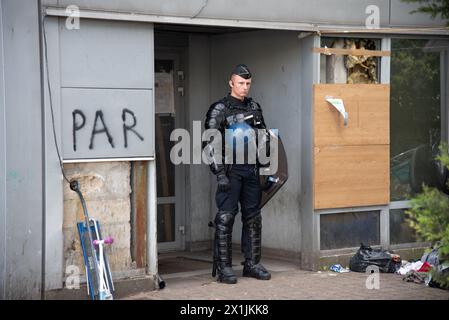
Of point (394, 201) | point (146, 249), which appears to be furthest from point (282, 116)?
point (146, 249)

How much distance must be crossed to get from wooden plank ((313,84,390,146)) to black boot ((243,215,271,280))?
4.01ft

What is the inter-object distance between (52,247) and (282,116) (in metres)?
3.49

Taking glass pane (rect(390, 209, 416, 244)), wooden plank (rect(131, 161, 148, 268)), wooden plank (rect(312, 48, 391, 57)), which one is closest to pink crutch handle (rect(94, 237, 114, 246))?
wooden plank (rect(131, 161, 148, 268))

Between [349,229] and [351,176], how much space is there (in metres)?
0.65

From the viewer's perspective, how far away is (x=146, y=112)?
29.5 feet

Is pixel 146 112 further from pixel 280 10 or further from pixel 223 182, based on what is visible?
pixel 280 10

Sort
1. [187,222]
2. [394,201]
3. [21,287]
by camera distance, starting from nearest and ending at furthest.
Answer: [21,287] < [394,201] < [187,222]

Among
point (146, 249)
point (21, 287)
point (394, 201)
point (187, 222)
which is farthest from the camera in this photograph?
point (187, 222)

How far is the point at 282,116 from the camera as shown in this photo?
10.6m

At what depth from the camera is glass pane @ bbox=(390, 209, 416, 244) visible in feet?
35.7

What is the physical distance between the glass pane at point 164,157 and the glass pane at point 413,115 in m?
2.87

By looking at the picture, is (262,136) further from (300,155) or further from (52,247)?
(52,247)

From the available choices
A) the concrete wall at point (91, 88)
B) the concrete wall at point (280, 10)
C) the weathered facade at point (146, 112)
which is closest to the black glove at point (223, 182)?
the weathered facade at point (146, 112)

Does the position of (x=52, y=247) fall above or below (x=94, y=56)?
below
